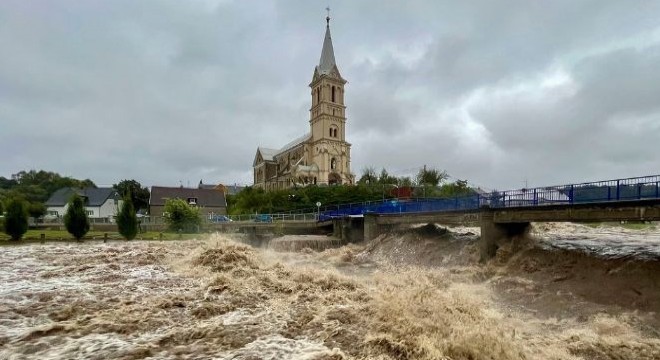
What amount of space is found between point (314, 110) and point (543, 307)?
308 ft

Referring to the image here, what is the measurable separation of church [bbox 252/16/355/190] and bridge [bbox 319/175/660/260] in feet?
193

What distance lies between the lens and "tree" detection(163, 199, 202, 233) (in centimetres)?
5028

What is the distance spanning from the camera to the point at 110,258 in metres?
23.0

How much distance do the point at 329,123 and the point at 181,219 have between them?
56.2 metres

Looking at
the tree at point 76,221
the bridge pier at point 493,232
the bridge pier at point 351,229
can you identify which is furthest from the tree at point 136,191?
the bridge pier at point 493,232

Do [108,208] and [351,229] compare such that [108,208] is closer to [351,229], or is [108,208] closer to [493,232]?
[351,229]

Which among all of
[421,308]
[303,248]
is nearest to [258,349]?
[421,308]

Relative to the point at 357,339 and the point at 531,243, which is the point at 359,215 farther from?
the point at 357,339

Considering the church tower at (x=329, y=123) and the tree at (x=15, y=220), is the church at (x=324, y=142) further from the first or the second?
the tree at (x=15, y=220)

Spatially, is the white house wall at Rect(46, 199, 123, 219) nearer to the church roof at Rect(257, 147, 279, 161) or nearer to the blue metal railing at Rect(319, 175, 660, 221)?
the church roof at Rect(257, 147, 279, 161)

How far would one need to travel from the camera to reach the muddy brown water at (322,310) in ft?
25.7

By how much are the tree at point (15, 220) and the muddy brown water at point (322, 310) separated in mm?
21175

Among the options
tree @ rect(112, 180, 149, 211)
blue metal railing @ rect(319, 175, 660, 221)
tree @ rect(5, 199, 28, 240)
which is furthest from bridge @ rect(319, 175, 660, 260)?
tree @ rect(112, 180, 149, 211)

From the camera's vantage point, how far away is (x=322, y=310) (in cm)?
1026
